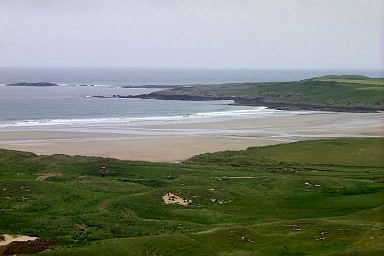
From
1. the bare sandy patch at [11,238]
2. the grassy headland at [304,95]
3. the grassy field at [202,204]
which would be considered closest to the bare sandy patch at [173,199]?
the grassy field at [202,204]

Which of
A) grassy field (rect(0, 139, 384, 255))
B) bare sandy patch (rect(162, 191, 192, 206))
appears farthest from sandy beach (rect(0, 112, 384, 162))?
bare sandy patch (rect(162, 191, 192, 206))

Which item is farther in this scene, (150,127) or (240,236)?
(150,127)

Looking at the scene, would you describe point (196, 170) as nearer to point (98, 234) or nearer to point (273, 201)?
point (273, 201)

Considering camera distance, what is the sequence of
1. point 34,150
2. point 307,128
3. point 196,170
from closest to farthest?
point 196,170 → point 34,150 → point 307,128

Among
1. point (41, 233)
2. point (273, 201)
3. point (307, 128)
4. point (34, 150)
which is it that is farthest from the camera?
point (307, 128)

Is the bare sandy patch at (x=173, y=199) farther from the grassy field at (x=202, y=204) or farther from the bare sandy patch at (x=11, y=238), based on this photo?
the bare sandy patch at (x=11, y=238)

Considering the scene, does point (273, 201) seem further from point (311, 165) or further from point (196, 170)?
point (311, 165)

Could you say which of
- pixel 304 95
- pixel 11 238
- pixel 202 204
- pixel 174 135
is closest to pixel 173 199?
pixel 202 204

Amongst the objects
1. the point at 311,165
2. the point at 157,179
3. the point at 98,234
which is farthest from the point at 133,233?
the point at 311,165
